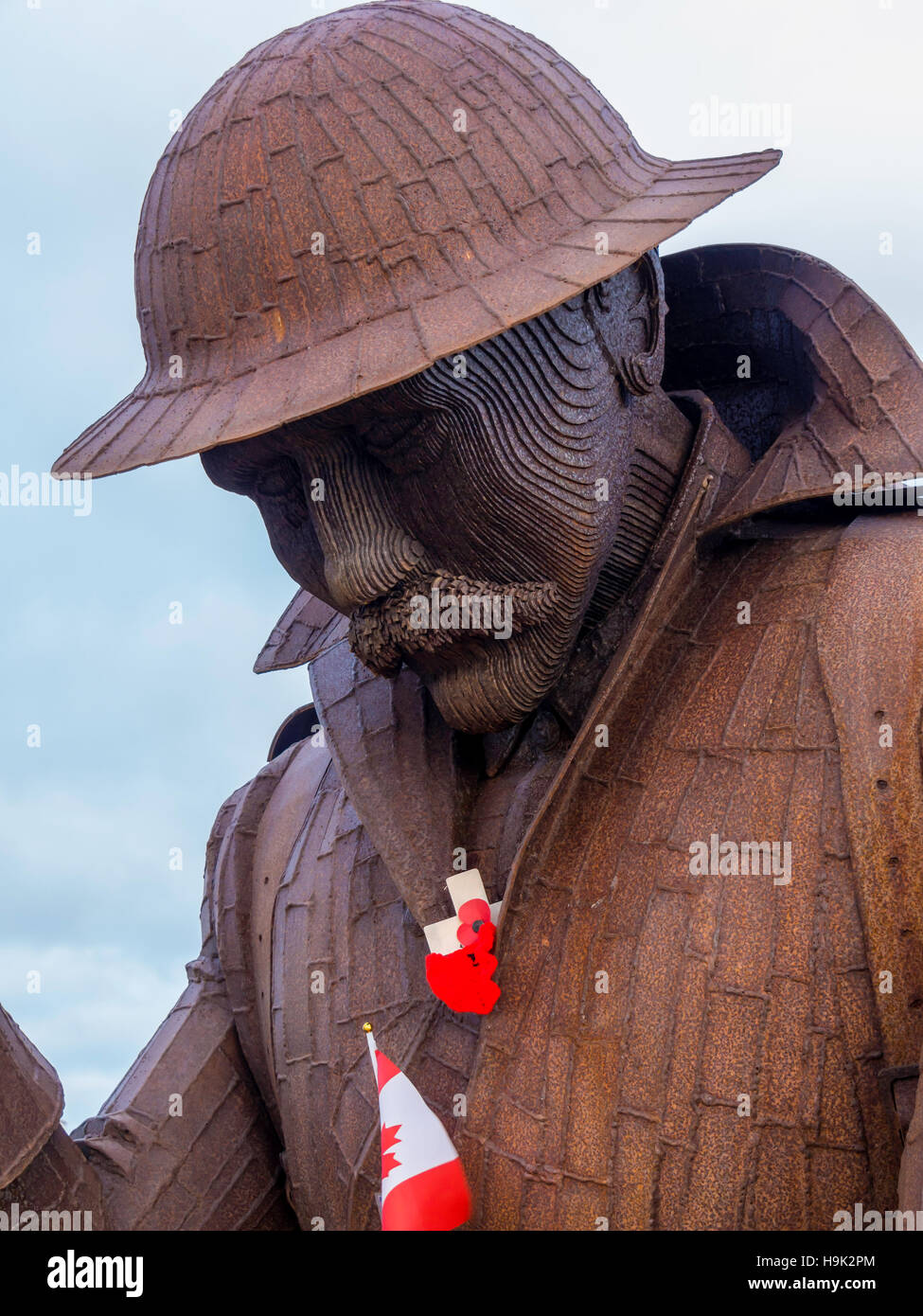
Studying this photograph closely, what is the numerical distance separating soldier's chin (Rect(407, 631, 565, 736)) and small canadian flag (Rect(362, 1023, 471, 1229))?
0.66 meters

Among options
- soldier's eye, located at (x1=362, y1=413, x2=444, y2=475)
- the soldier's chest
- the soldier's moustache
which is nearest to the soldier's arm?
the soldier's chest

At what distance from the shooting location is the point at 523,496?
9.68ft

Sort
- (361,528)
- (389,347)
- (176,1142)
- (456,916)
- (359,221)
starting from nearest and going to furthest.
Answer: (389,347), (359,221), (361,528), (456,916), (176,1142)

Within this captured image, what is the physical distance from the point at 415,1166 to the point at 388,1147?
0.19 ft

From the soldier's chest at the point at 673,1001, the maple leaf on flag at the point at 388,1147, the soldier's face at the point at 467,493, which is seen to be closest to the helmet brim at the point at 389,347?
the soldier's face at the point at 467,493

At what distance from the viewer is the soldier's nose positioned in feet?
9.77

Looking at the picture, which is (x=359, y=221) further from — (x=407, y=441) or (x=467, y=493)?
(x=467, y=493)

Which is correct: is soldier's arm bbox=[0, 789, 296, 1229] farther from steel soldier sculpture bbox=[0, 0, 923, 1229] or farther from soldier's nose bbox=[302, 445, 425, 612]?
soldier's nose bbox=[302, 445, 425, 612]

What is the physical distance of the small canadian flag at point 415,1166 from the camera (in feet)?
9.09

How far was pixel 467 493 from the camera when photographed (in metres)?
2.94

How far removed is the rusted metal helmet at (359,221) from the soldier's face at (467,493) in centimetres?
13

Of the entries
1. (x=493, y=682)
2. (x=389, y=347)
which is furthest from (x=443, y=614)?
(x=389, y=347)

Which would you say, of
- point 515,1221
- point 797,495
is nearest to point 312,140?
point 797,495
